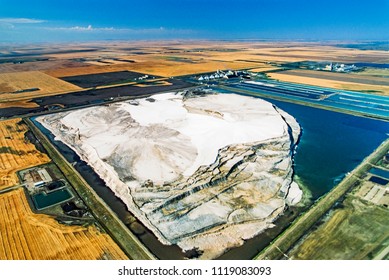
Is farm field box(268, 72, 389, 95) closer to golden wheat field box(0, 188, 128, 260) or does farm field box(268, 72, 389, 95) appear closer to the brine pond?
the brine pond

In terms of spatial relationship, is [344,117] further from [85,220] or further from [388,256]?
[85,220]

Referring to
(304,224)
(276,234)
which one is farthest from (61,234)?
(304,224)

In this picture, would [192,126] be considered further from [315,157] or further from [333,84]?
[333,84]

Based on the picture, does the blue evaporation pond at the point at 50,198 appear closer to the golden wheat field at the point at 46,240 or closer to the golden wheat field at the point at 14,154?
the golden wheat field at the point at 46,240

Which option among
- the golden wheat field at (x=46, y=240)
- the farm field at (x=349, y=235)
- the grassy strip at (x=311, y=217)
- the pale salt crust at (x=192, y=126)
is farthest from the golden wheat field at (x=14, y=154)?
the farm field at (x=349, y=235)

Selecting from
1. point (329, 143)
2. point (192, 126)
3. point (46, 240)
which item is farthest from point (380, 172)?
point (46, 240)

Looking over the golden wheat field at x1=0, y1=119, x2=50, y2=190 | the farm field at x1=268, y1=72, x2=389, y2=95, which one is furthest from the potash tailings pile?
the farm field at x1=268, y1=72, x2=389, y2=95
